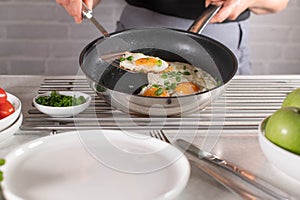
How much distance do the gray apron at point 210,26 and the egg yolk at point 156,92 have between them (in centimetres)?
76

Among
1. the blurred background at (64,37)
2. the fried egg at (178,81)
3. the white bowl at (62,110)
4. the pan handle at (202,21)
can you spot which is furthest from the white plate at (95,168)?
the blurred background at (64,37)

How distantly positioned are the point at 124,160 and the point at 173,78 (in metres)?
0.46

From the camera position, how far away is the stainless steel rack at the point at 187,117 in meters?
1.30

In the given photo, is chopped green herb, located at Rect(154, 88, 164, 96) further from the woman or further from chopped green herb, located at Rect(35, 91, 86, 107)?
the woman

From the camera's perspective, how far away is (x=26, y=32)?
8.84 feet

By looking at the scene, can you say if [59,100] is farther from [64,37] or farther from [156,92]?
[64,37]

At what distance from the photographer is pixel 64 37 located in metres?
2.70

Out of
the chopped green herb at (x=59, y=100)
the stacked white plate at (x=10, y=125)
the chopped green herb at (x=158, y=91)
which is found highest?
the chopped green herb at (x=158, y=91)

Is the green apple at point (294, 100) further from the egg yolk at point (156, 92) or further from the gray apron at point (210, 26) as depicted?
the gray apron at point (210, 26)

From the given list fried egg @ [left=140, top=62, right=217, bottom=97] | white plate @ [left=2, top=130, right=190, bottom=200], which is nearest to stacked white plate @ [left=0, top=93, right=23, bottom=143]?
white plate @ [left=2, top=130, right=190, bottom=200]

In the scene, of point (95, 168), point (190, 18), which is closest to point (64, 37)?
point (190, 18)

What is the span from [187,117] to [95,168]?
1.28 ft

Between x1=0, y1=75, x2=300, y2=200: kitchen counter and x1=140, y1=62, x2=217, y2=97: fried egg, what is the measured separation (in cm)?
7

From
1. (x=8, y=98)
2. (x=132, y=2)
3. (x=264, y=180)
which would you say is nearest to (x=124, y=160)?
(x=264, y=180)
